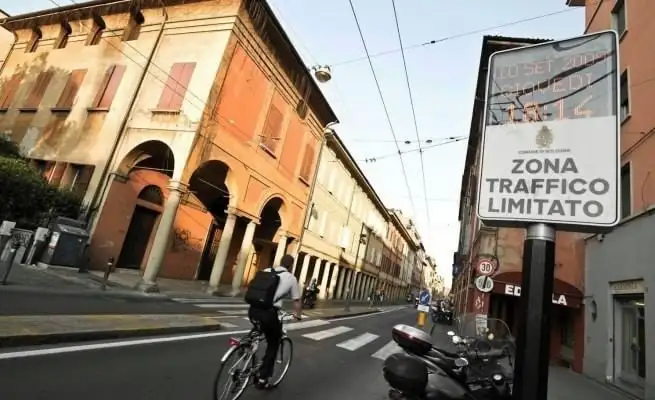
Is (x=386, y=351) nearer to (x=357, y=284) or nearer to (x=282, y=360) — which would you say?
(x=282, y=360)

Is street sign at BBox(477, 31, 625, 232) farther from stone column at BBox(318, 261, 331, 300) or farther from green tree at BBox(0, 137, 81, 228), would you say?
stone column at BBox(318, 261, 331, 300)

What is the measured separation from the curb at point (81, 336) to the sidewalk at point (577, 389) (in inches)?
278

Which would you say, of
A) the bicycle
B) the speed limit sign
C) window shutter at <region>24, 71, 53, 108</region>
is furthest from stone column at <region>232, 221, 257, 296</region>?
the bicycle

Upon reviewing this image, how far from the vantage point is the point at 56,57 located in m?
19.9

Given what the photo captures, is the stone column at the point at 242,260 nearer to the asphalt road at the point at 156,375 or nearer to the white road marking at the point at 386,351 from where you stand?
the white road marking at the point at 386,351

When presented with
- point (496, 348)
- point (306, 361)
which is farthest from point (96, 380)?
point (496, 348)

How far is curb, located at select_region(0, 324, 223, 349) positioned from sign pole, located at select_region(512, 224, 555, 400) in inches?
206

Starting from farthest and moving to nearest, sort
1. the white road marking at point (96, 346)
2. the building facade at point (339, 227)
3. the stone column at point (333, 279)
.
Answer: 1. the stone column at point (333, 279)
2. the building facade at point (339, 227)
3. the white road marking at point (96, 346)

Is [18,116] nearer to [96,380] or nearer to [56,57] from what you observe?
[56,57]

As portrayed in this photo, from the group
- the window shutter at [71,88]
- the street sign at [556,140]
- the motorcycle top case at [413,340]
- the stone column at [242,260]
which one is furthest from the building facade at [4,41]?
the street sign at [556,140]

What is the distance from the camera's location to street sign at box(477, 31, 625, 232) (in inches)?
77.7

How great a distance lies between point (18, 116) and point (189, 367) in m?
20.1

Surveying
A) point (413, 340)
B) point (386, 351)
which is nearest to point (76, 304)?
point (386, 351)

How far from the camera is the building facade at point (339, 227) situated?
26.4m
